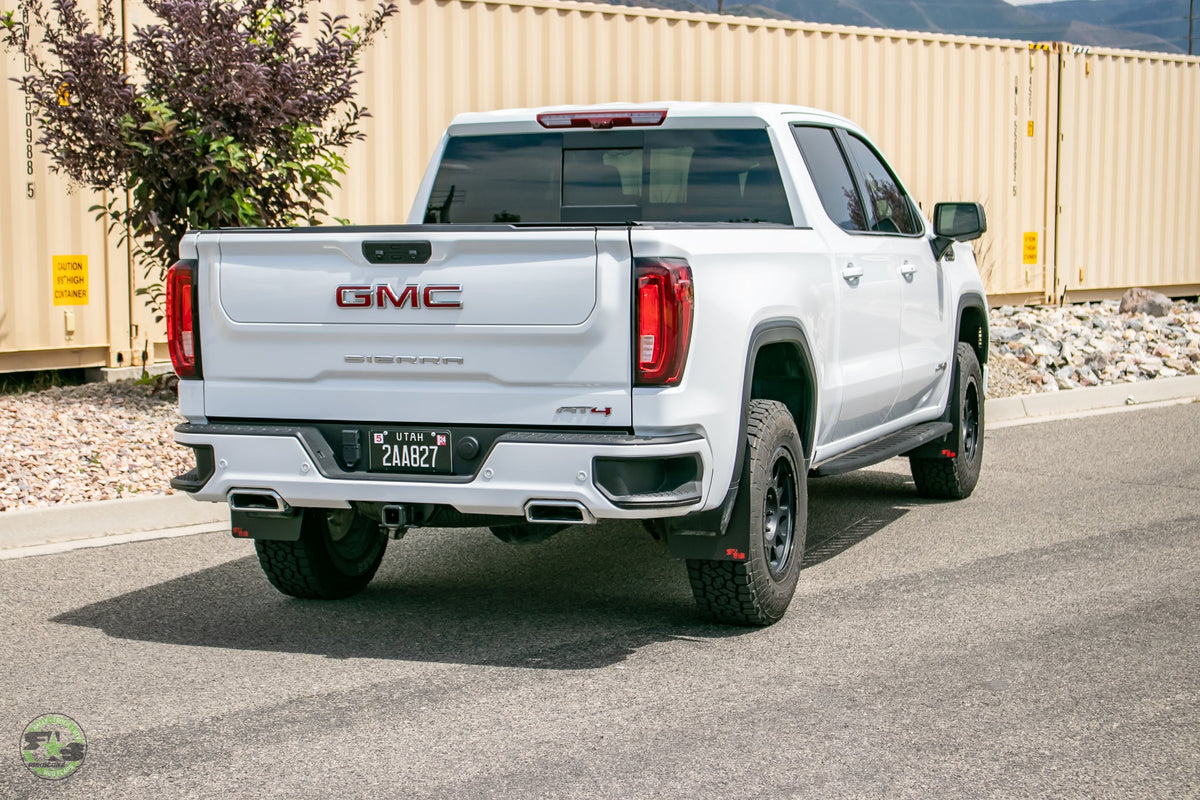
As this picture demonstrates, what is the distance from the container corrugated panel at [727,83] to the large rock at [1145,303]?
A: 115 centimetres

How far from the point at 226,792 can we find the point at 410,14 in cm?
976

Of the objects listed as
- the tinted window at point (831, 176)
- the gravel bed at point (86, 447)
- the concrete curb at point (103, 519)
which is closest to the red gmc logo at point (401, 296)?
Result: the tinted window at point (831, 176)

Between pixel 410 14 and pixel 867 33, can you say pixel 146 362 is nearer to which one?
pixel 410 14

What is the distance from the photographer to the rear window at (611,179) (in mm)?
6574

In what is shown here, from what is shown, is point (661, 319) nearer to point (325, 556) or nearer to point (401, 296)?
point (401, 296)

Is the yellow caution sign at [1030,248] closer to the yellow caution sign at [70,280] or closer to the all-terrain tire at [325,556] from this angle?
the yellow caution sign at [70,280]

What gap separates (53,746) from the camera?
14.7 feet

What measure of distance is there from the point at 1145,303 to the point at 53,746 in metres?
15.8

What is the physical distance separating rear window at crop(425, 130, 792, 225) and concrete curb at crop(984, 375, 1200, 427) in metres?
5.98

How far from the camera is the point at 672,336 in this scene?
4941mm

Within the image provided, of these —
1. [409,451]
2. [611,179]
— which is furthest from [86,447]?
[409,451]

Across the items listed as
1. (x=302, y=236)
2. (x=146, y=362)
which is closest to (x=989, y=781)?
(x=302, y=236)

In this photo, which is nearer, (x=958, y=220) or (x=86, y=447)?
(x=958, y=220)

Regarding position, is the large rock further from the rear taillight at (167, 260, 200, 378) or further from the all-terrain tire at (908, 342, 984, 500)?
the rear taillight at (167, 260, 200, 378)
